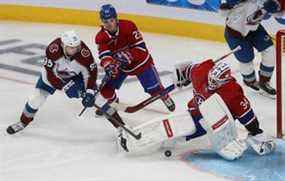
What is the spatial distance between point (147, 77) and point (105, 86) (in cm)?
25

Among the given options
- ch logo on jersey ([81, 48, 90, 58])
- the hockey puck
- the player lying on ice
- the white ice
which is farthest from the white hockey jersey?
the hockey puck

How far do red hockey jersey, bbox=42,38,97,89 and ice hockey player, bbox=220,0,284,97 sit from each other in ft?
3.35

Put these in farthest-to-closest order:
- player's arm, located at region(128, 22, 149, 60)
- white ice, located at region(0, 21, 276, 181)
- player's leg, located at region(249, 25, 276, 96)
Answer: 1. player's leg, located at region(249, 25, 276, 96)
2. player's arm, located at region(128, 22, 149, 60)
3. white ice, located at region(0, 21, 276, 181)

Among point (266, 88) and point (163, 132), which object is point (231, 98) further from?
point (266, 88)

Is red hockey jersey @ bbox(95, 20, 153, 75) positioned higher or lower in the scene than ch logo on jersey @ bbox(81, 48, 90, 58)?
lower

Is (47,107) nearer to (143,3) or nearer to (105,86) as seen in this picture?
(105,86)

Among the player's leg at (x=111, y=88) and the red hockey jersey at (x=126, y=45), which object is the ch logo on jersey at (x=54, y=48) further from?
the player's leg at (x=111, y=88)

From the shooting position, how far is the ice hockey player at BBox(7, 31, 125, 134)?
381 cm

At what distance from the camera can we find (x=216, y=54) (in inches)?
225

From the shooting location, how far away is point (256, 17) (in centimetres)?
444

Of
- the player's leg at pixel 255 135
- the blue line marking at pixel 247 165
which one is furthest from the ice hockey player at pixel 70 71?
the player's leg at pixel 255 135

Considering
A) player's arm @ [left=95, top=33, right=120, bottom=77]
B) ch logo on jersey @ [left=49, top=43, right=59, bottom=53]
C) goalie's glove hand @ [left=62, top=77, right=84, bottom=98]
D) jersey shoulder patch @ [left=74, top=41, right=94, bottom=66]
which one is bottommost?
goalie's glove hand @ [left=62, top=77, right=84, bottom=98]

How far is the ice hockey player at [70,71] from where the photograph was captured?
12.5ft

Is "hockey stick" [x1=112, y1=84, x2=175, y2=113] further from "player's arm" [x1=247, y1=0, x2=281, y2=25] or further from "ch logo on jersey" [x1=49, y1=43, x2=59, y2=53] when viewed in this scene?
"player's arm" [x1=247, y1=0, x2=281, y2=25]
